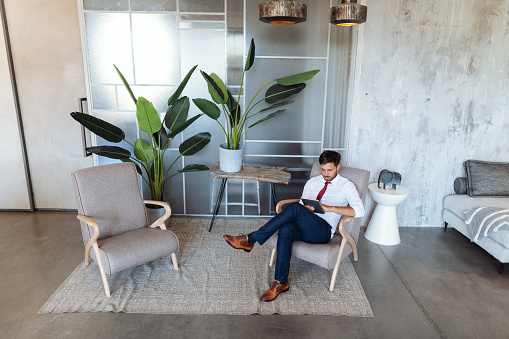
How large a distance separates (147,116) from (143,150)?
1.29ft

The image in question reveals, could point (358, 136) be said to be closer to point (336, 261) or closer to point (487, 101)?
point (487, 101)

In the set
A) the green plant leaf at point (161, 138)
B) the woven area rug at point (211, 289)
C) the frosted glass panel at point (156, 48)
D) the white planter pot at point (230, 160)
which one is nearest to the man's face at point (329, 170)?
the woven area rug at point (211, 289)

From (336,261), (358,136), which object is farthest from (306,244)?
(358,136)

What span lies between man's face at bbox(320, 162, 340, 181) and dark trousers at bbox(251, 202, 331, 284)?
36cm

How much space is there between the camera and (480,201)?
3770 millimetres

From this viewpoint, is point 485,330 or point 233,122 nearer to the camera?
point 485,330

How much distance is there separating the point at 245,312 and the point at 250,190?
6.17ft

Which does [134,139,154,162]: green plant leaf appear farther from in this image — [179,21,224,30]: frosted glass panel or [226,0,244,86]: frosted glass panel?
[179,21,224,30]: frosted glass panel

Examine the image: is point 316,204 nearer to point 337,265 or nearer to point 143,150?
point 337,265

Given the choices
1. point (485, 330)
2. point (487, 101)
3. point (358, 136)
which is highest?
point (487, 101)

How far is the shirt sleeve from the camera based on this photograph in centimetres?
296

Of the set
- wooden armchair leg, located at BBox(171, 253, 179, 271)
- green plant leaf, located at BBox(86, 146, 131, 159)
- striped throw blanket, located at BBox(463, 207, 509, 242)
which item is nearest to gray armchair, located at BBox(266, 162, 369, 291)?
wooden armchair leg, located at BBox(171, 253, 179, 271)

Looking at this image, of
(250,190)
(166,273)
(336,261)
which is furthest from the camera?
(250,190)

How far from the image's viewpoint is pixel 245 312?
105 inches
